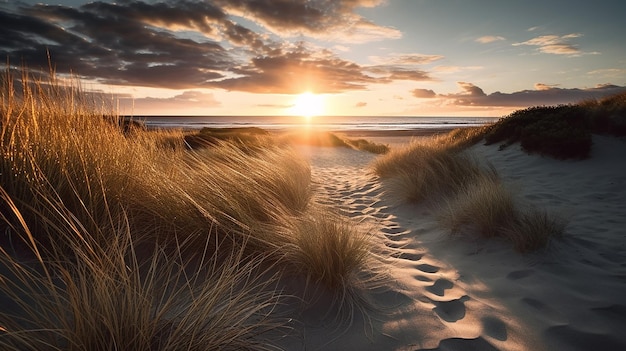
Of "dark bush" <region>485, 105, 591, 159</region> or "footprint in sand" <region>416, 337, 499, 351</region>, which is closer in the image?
"footprint in sand" <region>416, 337, 499, 351</region>

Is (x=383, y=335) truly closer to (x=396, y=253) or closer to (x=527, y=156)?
(x=396, y=253)

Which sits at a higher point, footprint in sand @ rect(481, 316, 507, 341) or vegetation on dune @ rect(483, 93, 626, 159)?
vegetation on dune @ rect(483, 93, 626, 159)

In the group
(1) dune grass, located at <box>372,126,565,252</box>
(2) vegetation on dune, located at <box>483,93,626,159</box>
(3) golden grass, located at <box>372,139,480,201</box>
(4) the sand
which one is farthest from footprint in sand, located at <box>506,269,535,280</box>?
(2) vegetation on dune, located at <box>483,93,626,159</box>

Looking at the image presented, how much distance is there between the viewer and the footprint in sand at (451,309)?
205cm

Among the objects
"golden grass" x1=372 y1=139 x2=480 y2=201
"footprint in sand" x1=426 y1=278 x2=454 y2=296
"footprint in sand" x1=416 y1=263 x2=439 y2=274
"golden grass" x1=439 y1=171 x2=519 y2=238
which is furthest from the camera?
"golden grass" x1=372 y1=139 x2=480 y2=201

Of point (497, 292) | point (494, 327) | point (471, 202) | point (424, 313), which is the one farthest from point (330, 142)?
point (494, 327)

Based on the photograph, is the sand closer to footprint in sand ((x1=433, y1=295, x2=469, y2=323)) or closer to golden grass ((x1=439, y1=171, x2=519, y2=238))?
footprint in sand ((x1=433, y1=295, x2=469, y2=323))

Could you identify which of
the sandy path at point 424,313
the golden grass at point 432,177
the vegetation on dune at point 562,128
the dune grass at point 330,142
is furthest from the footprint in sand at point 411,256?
the dune grass at point 330,142

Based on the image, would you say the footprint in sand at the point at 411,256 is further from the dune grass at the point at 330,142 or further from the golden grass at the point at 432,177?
the dune grass at the point at 330,142

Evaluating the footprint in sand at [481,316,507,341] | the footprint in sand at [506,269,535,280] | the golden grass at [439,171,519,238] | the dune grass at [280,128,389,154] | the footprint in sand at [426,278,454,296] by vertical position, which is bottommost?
the footprint in sand at [481,316,507,341]

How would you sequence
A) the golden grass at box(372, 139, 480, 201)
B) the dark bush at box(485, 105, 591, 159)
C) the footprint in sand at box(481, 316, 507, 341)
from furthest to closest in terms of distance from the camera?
the dark bush at box(485, 105, 591, 159) < the golden grass at box(372, 139, 480, 201) < the footprint in sand at box(481, 316, 507, 341)

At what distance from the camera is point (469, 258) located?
2988 millimetres

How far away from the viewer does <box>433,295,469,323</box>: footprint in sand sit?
80.6 inches

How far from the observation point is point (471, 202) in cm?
357
